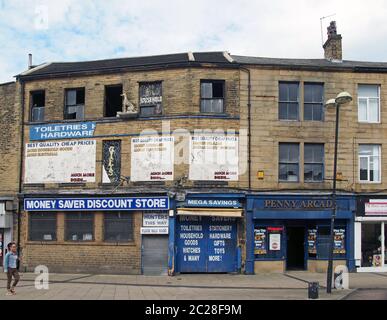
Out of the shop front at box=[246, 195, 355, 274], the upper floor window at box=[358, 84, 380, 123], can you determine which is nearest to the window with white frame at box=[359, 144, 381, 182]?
the upper floor window at box=[358, 84, 380, 123]

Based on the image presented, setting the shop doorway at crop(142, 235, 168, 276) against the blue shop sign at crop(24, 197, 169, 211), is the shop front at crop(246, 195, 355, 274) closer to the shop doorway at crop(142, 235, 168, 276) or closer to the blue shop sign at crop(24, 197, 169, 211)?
the shop doorway at crop(142, 235, 168, 276)

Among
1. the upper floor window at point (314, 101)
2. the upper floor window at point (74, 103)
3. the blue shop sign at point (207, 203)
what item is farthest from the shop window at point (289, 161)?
the upper floor window at point (74, 103)

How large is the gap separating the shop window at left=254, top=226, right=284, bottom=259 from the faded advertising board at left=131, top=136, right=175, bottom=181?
4.61m

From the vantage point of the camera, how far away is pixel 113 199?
2367cm

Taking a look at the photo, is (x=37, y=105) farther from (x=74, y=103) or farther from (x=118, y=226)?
(x=118, y=226)

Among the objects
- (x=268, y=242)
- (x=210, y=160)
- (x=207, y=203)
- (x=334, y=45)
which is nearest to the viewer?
(x=207, y=203)

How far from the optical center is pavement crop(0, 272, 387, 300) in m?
16.5

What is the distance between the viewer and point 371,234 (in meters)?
24.3

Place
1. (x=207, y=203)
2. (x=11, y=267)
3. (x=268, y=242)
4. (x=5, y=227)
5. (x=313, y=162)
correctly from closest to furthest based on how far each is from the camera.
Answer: (x=11, y=267) < (x=207, y=203) < (x=268, y=242) < (x=313, y=162) < (x=5, y=227)

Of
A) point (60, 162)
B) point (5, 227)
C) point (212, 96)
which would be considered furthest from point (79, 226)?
point (212, 96)

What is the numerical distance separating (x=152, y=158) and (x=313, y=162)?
727 centimetres

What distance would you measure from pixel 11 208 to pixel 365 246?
53.7 ft

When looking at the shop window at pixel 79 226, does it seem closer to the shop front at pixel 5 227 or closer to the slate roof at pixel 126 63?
the shop front at pixel 5 227
